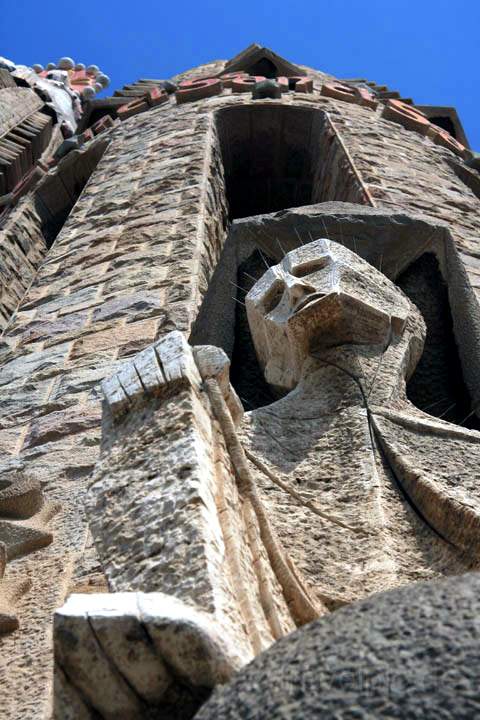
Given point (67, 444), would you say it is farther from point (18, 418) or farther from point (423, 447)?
point (423, 447)

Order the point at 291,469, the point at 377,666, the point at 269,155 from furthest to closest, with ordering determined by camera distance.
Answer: the point at 269,155
the point at 291,469
the point at 377,666

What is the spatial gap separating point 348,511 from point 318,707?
4.23ft

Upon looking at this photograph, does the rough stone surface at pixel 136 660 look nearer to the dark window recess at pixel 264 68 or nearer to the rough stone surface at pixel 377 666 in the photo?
the rough stone surface at pixel 377 666

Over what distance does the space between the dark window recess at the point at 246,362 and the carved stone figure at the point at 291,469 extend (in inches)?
16.3

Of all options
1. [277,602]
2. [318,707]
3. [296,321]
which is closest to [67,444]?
[296,321]

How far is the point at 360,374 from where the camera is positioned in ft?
10.3

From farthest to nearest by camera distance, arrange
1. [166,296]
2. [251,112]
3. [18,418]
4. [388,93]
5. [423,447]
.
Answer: [388,93] → [251,112] → [166,296] → [18,418] → [423,447]

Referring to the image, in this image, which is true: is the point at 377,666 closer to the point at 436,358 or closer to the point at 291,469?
the point at 291,469

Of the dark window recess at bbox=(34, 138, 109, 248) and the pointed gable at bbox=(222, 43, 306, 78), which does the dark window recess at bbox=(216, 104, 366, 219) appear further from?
the pointed gable at bbox=(222, 43, 306, 78)

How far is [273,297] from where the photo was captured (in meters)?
3.51

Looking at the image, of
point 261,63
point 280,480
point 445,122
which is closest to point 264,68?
point 261,63

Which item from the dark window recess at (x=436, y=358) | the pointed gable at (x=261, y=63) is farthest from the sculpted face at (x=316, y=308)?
the pointed gable at (x=261, y=63)

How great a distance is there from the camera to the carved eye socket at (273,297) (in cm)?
348

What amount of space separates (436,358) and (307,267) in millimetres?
817
